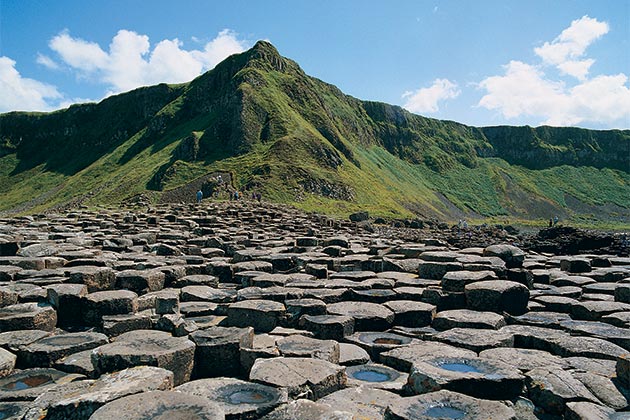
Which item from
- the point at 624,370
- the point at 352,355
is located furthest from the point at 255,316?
the point at 624,370

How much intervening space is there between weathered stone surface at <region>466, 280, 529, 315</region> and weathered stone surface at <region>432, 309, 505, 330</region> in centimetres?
31

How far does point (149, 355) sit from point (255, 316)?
1.98m

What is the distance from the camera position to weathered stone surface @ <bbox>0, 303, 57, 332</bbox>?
591 cm

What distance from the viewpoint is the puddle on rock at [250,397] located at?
13.0 ft

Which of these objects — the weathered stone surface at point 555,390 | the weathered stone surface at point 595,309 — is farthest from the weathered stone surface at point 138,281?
the weathered stone surface at point 595,309

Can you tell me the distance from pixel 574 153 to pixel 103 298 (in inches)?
5735

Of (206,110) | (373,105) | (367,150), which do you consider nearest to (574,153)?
(373,105)

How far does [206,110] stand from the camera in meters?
82.3

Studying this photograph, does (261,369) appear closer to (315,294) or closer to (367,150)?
(315,294)

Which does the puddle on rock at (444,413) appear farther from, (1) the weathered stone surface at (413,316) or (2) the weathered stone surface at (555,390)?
(1) the weathered stone surface at (413,316)

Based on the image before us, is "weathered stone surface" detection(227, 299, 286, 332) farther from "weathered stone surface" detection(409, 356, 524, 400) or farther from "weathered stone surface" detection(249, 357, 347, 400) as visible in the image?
"weathered stone surface" detection(409, 356, 524, 400)

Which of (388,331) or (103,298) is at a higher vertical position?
(103,298)

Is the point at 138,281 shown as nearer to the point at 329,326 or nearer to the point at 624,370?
the point at 329,326

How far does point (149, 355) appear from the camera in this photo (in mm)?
4566
